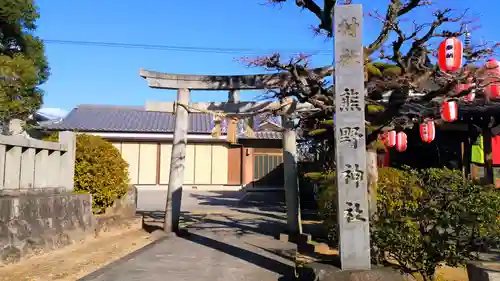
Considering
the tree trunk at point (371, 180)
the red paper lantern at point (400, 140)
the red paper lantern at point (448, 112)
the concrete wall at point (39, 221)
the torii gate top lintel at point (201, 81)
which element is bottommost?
Answer: the concrete wall at point (39, 221)

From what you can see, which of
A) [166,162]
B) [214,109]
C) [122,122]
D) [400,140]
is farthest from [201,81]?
[122,122]

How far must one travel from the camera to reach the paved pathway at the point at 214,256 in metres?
6.84

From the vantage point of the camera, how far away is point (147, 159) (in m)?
25.8

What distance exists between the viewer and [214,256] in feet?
27.6

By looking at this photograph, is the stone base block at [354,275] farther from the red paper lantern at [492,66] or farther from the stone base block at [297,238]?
the red paper lantern at [492,66]

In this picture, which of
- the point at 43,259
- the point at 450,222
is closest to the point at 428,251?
the point at 450,222

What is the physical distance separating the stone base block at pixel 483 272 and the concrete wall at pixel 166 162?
21214mm

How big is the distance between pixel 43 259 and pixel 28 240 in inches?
18.2

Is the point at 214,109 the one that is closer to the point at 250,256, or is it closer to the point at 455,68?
the point at 250,256

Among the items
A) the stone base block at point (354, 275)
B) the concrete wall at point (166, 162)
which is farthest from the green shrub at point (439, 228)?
the concrete wall at point (166, 162)

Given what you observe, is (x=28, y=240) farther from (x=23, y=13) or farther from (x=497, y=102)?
(x=497, y=102)

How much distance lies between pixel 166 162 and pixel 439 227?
21.2 m

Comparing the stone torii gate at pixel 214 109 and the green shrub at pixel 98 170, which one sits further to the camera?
the stone torii gate at pixel 214 109

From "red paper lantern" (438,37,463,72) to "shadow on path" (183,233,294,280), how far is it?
4.68 meters
